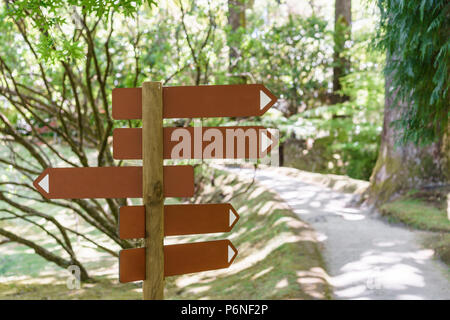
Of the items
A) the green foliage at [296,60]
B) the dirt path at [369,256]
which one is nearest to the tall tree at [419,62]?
the dirt path at [369,256]

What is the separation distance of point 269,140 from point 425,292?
334 centimetres

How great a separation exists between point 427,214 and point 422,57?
3.94m

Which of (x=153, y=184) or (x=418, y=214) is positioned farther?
(x=418, y=214)

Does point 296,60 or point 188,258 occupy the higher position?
point 296,60

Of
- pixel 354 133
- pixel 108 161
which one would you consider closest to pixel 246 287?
pixel 108 161

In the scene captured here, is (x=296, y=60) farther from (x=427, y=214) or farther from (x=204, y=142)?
(x=204, y=142)

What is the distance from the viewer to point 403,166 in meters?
9.00

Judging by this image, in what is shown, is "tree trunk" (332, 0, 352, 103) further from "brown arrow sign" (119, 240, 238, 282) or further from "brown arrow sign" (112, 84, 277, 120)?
"brown arrow sign" (119, 240, 238, 282)

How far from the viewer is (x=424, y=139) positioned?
5.64 meters

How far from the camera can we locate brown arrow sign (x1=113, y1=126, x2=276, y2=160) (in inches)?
116

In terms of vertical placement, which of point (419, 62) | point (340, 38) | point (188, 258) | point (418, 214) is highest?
point (340, 38)

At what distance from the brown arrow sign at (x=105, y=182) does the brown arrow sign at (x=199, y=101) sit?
1.21ft

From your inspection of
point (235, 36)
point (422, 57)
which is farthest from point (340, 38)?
point (422, 57)

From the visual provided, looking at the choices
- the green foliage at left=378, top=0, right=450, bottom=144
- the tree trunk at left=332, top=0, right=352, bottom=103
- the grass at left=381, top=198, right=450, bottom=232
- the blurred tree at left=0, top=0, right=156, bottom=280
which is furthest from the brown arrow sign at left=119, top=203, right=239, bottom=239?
the tree trunk at left=332, top=0, right=352, bottom=103
